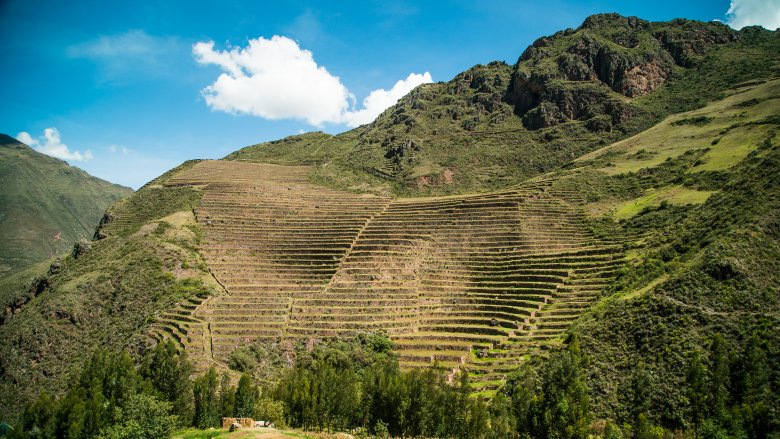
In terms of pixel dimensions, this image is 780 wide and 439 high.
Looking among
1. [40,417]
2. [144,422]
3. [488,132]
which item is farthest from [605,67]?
[40,417]

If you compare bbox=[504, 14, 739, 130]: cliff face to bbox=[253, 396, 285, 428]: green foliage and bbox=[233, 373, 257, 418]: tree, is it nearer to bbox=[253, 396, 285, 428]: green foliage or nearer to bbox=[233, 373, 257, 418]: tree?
bbox=[233, 373, 257, 418]: tree

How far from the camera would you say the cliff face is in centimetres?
10675

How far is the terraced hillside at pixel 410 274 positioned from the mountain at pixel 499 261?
0.80 ft

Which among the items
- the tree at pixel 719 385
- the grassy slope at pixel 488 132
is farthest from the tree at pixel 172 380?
the grassy slope at pixel 488 132

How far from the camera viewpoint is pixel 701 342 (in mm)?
31109

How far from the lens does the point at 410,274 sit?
55000 millimetres

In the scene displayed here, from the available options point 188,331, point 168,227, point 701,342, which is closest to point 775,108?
point 701,342

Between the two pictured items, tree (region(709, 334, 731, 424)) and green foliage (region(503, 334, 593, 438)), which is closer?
tree (region(709, 334, 731, 424))

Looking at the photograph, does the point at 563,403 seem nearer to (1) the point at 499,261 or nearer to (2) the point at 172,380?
(1) the point at 499,261

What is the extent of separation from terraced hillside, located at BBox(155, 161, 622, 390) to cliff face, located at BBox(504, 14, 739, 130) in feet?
138

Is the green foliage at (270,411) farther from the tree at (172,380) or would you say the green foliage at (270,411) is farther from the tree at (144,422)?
the tree at (144,422)

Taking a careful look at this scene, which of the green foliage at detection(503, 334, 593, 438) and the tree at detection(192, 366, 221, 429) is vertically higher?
the green foliage at detection(503, 334, 593, 438)

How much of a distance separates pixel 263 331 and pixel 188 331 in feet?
24.6

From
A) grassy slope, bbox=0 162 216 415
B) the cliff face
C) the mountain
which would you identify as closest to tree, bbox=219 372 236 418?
the mountain
